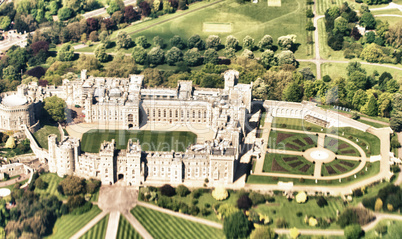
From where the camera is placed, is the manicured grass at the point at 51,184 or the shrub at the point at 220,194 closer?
the shrub at the point at 220,194

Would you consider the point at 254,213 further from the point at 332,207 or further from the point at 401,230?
the point at 401,230

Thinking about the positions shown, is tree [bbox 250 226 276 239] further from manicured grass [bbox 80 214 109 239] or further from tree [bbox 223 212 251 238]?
manicured grass [bbox 80 214 109 239]

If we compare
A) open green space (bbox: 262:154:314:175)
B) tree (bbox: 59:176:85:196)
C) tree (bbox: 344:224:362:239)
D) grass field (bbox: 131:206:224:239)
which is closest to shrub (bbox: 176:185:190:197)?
grass field (bbox: 131:206:224:239)

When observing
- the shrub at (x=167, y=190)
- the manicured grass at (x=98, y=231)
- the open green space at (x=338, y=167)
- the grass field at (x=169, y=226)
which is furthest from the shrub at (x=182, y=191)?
the open green space at (x=338, y=167)

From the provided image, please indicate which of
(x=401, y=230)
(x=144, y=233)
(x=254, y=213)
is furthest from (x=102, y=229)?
(x=401, y=230)

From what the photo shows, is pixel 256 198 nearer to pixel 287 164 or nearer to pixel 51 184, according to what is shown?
pixel 287 164

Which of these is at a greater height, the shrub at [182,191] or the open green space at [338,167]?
the open green space at [338,167]

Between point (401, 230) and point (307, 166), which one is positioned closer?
point (401, 230)

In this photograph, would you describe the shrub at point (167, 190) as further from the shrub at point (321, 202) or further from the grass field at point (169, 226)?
the shrub at point (321, 202)
